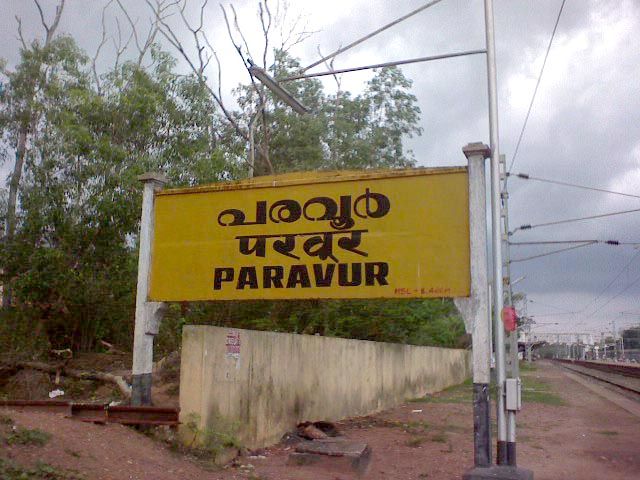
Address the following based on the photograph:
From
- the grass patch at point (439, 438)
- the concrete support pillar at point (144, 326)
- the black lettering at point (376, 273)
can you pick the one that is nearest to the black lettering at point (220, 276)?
the concrete support pillar at point (144, 326)

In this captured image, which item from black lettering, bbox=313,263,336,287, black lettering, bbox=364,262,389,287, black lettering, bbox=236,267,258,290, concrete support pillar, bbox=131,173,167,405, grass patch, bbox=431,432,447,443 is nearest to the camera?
black lettering, bbox=364,262,389,287

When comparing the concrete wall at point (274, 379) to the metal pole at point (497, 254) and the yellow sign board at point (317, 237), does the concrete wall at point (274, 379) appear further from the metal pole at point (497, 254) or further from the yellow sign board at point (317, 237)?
the metal pole at point (497, 254)

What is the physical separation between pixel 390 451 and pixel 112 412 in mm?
4615

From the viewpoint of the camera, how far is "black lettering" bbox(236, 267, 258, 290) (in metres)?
10.1

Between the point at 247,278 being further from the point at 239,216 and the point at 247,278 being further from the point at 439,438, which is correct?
the point at 439,438

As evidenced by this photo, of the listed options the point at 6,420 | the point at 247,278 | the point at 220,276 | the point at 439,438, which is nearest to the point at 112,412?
the point at 6,420

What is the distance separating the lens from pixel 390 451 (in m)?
11.3

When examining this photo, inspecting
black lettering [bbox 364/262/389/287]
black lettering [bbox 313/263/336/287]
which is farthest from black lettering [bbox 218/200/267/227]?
black lettering [bbox 364/262/389/287]

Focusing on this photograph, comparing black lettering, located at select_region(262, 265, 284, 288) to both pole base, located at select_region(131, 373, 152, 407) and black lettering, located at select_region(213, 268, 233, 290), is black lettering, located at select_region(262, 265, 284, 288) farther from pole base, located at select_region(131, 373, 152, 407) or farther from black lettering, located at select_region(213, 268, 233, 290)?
pole base, located at select_region(131, 373, 152, 407)

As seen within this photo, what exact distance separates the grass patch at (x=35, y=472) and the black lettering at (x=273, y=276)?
12.7 ft

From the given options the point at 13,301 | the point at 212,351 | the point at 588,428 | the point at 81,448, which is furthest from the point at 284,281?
the point at 13,301

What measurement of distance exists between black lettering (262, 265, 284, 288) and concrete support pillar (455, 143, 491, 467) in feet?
8.45

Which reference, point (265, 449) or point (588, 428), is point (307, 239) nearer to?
point (265, 449)

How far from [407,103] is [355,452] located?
3032 centimetres
